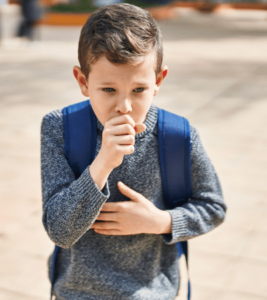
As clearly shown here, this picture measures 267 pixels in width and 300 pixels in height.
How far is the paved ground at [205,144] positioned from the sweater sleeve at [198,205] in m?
1.16

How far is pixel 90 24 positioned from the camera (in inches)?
51.2

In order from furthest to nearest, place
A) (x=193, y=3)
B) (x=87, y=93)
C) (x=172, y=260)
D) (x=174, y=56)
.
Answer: (x=193, y=3)
(x=174, y=56)
(x=172, y=260)
(x=87, y=93)

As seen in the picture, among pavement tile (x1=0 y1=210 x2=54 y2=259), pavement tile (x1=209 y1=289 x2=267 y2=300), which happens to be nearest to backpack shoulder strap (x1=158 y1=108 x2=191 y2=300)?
pavement tile (x1=209 y1=289 x2=267 y2=300)

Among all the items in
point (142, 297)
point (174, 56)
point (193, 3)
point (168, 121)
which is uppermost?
point (168, 121)

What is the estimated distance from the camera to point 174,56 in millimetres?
10305

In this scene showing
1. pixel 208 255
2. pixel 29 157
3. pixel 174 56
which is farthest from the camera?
pixel 174 56

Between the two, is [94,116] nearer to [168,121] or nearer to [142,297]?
[168,121]

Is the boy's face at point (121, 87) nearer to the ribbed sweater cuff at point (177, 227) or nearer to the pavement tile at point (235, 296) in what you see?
the ribbed sweater cuff at point (177, 227)

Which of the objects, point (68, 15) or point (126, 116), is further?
point (68, 15)

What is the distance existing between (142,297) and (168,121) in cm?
58

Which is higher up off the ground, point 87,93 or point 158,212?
point 87,93

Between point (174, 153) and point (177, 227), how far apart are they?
0.25 m

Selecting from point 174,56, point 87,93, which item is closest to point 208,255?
point 87,93

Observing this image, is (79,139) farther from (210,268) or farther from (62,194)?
(210,268)
